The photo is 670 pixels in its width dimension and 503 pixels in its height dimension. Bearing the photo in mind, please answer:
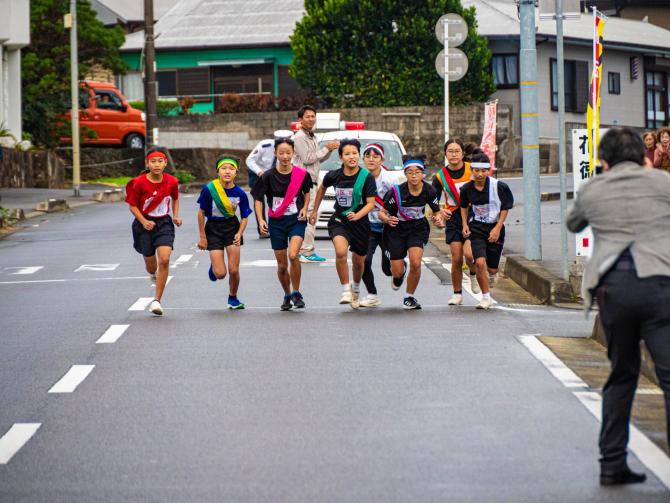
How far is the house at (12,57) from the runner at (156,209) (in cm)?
2689

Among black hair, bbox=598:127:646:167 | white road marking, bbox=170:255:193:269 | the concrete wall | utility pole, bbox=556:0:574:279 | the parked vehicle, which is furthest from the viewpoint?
Answer: the concrete wall

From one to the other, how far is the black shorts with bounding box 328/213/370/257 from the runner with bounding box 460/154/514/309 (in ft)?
3.14

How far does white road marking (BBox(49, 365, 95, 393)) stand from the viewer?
31.4ft

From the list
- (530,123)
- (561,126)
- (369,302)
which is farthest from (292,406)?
(530,123)

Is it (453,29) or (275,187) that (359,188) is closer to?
(275,187)

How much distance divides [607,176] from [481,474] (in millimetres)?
1517

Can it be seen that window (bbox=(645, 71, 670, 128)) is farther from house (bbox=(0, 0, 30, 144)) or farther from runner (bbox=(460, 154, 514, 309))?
runner (bbox=(460, 154, 514, 309))

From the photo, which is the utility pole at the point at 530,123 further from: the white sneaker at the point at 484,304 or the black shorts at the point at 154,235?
the black shorts at the point at 154,235

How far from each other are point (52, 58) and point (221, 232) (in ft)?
109

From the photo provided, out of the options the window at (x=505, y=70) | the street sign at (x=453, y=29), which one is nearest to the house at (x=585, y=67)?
the window at (x=505, y=70)

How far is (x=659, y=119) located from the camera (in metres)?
59.4

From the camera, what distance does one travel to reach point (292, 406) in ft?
28.7

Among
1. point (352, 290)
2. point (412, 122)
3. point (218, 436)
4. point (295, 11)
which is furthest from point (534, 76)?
point (295, 11)

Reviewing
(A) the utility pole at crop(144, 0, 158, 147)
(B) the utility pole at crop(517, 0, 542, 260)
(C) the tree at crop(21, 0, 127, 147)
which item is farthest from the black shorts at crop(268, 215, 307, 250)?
(C) the tree at crop(21, 0, 127, 147)
